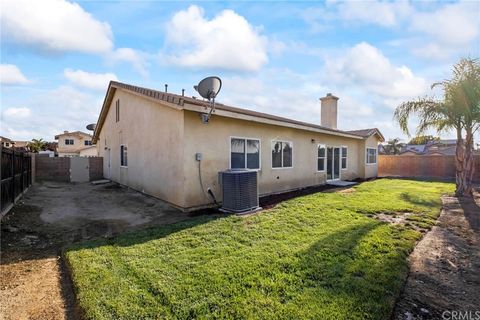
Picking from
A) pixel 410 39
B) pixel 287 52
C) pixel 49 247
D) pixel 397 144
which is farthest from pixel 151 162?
pixel 397 144

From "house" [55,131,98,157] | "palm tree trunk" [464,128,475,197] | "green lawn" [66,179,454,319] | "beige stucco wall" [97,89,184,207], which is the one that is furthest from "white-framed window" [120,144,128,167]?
"house" [55,131,98,157]

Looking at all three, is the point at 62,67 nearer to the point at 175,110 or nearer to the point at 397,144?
the point at 175,110

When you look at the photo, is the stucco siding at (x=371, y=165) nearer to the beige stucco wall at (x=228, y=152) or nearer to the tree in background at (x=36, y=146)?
the beige stucco wall at (x=228, y=152)

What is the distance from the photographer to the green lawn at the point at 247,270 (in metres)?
2.87

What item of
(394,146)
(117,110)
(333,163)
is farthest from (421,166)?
(394,146)

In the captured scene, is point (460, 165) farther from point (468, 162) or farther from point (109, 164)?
point (109, 164)

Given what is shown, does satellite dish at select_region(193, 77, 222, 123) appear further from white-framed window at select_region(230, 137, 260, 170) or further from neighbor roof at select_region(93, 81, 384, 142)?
white-framed window at select_region(230, 137, 260, 170)

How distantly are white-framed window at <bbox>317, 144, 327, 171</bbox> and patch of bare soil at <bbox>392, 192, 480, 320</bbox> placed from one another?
7.08 meters

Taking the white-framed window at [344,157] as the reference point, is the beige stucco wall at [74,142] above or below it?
above

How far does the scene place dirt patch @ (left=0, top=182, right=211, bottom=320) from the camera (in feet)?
10.3

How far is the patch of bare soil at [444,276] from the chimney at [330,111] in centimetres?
1240

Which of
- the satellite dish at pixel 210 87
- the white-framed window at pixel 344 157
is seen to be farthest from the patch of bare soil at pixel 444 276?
the white-framed window at pixel 344 157

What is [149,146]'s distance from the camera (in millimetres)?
9453

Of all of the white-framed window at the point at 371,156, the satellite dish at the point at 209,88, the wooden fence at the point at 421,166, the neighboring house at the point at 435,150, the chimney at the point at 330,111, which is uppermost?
the chimney at the point at 330,111
